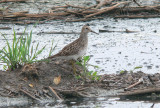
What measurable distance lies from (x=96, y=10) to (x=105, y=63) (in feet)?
18.2

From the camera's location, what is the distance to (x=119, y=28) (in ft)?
45.3

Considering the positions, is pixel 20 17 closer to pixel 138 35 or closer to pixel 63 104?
pixel 138 35

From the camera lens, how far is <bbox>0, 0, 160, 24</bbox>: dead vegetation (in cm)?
1465

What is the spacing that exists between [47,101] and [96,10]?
8.38m

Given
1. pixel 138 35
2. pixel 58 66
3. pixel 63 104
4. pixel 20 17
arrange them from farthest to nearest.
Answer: pixel 20 17 → pixel 138 35 → pixel 58 66 → pixel 63 104

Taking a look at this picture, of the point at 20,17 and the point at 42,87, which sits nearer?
the point at 42,87

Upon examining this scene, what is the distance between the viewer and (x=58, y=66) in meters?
8.12

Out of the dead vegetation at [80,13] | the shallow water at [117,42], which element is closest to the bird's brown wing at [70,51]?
the shallow water at [117,42]

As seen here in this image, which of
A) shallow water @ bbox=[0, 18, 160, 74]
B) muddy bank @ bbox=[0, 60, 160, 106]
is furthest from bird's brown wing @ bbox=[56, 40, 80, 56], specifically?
shallow water @ bbox=[0, 18, 160, 74]

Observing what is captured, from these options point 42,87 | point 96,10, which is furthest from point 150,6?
point 42,87

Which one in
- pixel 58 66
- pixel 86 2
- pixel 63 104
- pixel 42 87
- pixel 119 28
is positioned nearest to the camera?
pixel 63 104

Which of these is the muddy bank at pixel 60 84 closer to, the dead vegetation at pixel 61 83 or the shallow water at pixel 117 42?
the dead vegetation at pixel 61 83

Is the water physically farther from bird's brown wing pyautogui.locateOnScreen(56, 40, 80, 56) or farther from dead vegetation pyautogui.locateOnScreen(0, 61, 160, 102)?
bird's brown wing pyautogui.locateOnScreen(56, 40, 80, 56)

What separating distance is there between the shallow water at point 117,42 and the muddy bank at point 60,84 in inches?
45.0
